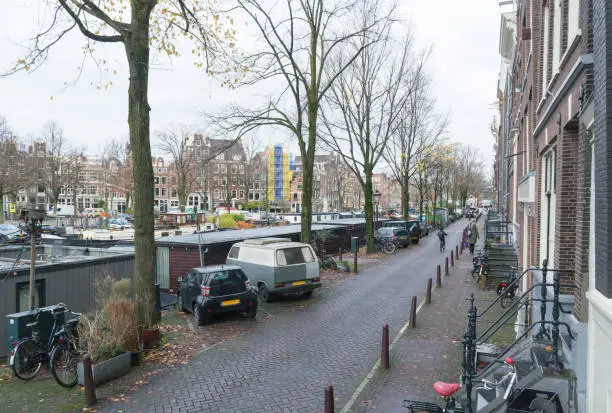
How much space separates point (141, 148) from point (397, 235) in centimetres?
2305

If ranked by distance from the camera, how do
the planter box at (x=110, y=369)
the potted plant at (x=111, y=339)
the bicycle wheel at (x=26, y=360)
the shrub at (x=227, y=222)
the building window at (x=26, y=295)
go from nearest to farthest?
the planter box at (x=110, y=369) → the potted plant at (x=111, y=339) → the bicycle wheel at (x=26, y=360) → the building window at (x=26, y=295) → the shrub at (x=227, y=222)

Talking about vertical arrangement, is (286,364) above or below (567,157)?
below

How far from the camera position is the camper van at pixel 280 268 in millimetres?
14383

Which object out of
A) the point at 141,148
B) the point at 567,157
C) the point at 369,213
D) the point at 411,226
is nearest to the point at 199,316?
the point at 141,148

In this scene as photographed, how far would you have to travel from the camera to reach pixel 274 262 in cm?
1439

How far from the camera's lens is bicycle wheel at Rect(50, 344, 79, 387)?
796 cm

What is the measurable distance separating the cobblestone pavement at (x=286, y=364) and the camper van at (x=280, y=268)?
59 cm

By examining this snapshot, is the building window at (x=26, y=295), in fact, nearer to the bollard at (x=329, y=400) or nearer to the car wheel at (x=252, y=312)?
the car wheel at (x=252, y=312)

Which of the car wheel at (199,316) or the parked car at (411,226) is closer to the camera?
the car wheel at (199,316)

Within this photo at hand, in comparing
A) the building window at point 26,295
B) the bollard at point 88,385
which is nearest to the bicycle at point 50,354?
the bollard at point 88,385

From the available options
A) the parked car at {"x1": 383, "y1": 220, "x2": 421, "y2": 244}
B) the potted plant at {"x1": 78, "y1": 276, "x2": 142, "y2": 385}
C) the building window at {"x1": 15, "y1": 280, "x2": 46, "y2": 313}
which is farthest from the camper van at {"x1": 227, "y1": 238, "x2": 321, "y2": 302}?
the parked car at {"x1": 383, "y1": 220, "x2": 421, "y2": 244}

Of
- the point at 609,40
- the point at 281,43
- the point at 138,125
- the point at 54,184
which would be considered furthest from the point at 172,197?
the point at 609,40

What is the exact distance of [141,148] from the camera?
1041cm

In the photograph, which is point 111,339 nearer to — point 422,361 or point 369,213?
point 422,361
